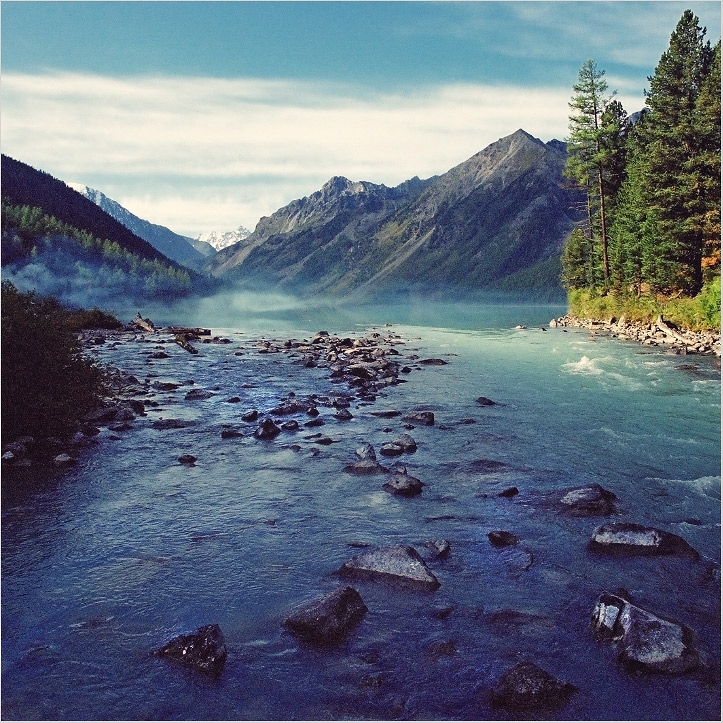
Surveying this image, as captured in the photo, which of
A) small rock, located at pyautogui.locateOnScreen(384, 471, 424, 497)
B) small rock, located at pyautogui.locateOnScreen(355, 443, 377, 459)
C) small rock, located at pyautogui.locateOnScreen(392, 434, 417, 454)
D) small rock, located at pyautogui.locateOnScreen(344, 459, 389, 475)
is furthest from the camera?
small rock, located at pyautogui.locateOnScreen(392, 434, 417, 454)

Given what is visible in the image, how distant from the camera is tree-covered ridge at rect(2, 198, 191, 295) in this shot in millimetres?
152000

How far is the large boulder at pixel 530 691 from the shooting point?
6066 mm

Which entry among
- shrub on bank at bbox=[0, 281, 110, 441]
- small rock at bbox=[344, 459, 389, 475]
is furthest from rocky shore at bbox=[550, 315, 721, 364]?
shrub on bank at bbox=[0, 281, 110, 441]

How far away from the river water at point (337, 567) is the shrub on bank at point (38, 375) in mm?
1625

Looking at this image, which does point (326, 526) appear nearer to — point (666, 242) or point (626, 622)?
point (626, 622)

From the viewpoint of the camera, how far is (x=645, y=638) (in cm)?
688

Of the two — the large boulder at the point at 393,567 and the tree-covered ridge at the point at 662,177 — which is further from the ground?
the tree-covered ridge at the point at 662,177

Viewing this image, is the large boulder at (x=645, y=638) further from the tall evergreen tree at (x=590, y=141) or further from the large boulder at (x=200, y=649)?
the tall evergreen tree at (x=590, y=141)

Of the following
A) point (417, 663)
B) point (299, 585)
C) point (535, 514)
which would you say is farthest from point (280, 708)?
point (535, 514)

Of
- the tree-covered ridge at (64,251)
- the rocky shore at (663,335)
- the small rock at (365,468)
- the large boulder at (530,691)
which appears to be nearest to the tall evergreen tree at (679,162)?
the rocky shore at (663,335)

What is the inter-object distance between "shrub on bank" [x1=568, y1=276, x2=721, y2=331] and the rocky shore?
84 cm

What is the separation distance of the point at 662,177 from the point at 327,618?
170ft

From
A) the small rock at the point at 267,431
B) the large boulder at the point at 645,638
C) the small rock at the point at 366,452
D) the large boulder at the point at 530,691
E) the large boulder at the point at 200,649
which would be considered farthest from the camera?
the small rock at the point at 267,431

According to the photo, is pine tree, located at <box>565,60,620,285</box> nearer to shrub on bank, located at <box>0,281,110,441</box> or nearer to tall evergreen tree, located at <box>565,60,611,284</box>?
tall evergreen tree, located at <box>565,60,611,284</box>
